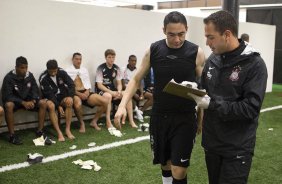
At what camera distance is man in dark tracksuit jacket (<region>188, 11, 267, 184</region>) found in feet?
7.08

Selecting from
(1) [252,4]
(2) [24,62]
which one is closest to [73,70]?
(2) [24,62]

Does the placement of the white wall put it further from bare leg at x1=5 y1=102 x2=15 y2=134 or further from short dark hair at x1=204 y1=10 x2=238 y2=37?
short dark hair at x1=204 y1=10 x2=238 y2=37

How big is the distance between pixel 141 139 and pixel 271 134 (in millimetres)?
2492

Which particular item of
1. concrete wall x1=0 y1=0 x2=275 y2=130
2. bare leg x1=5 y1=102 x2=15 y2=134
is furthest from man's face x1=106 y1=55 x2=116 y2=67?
bare leg x1=5 y1=102 x2=15 y2=134

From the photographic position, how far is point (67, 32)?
700 centimetres

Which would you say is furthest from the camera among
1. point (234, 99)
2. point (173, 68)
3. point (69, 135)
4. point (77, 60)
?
point (77, 60)

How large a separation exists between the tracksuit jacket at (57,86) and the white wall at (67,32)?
484 mm

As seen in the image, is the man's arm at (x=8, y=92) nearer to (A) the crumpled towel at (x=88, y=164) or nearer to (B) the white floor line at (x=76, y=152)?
(B) the white floor line at (x=76, y=152)

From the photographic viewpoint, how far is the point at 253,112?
2.14 metres

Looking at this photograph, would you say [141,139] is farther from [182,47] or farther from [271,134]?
[182,47]

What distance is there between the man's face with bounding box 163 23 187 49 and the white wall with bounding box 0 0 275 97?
13.8ft

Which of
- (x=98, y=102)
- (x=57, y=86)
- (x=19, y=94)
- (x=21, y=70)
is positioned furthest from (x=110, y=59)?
(x=19, y=94)

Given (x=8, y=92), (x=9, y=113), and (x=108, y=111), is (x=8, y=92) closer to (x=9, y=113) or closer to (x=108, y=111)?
(x=9, y=113)

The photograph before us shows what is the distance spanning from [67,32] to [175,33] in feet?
15.1
